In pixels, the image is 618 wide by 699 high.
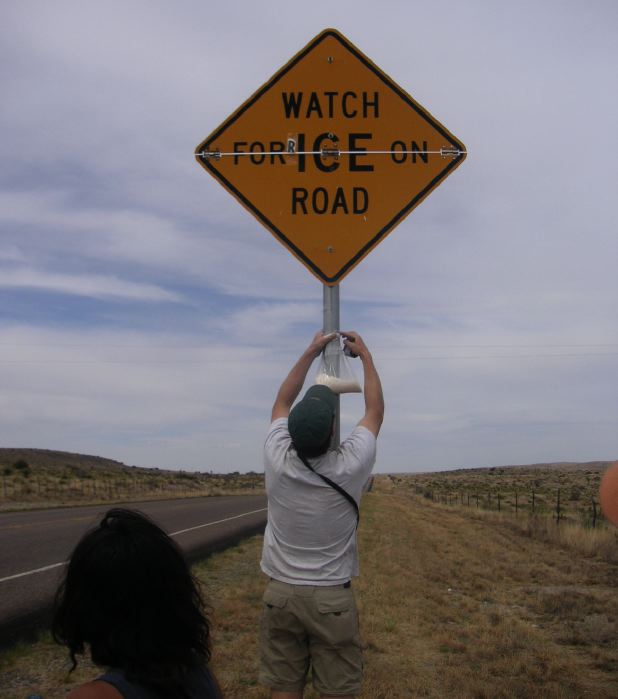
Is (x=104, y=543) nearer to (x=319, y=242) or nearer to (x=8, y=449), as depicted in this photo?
(x=319, y=242)

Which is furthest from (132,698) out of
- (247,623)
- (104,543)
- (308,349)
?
(247,623)

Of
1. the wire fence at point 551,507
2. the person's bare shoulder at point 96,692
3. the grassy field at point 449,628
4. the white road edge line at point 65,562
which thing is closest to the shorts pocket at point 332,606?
the white road edge line at point 65,562

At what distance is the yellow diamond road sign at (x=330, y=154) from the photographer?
129 inches

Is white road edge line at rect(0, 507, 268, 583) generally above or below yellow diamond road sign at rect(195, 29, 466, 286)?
below

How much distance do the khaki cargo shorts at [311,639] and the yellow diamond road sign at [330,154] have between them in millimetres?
1269

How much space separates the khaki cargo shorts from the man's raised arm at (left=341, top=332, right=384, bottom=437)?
0.67 metres

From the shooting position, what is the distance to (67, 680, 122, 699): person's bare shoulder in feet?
5.26

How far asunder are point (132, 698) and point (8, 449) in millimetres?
113219

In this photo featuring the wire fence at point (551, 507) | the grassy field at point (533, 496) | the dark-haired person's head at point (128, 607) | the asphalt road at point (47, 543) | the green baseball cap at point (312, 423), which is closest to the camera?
the dark-haired person's head at point (128, 607)

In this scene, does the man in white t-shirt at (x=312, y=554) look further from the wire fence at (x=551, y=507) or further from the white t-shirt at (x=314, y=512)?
the wire fence at (x=551, y=507)

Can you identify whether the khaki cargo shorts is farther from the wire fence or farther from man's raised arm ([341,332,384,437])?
the wire fence

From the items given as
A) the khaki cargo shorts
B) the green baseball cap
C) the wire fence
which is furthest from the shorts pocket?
the wire fence

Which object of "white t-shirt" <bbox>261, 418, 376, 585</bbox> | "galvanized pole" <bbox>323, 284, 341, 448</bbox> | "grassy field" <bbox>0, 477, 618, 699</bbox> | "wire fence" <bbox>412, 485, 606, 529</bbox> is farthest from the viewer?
"wire fence" <bbox>412, 485, 606, 529</bbox>

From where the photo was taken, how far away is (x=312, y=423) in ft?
9.50
